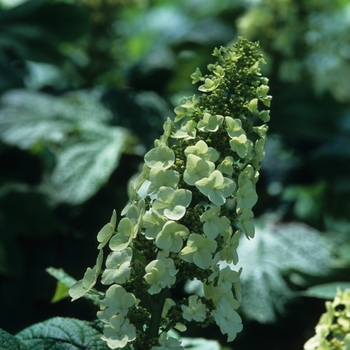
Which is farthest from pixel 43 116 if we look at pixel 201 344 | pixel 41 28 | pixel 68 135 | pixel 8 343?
pixel 8 343

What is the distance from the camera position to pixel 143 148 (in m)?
1.97

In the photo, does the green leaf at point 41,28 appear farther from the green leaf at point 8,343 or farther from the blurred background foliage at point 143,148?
the green leaf at point 8,343

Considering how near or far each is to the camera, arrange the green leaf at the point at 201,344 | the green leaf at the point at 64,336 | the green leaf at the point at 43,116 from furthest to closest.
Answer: the green leaf at the point at 43,116, the green leaf at the point at 201,344, the green leaf at the point at 64,336

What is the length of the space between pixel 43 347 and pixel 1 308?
31.5 inches

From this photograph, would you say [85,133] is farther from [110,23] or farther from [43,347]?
[43,347]

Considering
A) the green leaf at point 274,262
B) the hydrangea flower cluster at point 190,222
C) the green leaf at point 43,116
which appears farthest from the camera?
the green leaf at point 43,116

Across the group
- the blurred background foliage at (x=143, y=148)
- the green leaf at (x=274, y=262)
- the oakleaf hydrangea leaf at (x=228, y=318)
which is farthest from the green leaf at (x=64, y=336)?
the green leaf at (x=274, y=262)

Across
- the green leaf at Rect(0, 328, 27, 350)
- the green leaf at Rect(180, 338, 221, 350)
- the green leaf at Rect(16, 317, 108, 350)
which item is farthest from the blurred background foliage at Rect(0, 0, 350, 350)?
the green leaf at Rect(0, 328, 27, 350)

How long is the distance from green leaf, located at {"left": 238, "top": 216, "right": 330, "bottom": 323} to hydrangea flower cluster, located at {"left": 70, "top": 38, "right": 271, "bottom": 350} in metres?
0.75

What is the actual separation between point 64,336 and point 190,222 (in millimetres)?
306

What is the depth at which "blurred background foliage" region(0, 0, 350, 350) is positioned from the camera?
170 cm

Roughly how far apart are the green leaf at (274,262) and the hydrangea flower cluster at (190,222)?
2.45ft

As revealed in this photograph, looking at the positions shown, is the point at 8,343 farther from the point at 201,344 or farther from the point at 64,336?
the point at 201,344

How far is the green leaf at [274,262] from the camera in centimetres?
159
